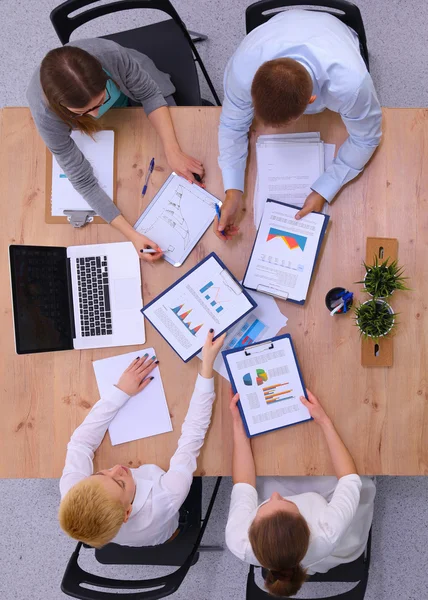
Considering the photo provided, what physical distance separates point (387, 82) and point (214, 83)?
29.6 inches

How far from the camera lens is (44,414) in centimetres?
140

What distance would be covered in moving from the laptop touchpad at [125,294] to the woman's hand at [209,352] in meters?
0.26

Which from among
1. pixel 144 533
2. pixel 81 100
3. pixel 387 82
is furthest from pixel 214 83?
pixel 144 533

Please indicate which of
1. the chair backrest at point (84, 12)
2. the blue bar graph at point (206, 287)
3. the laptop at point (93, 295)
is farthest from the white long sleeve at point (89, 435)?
the chair backrest at point (84, 12)

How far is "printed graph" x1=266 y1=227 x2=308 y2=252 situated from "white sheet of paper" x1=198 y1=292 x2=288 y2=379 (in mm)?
166

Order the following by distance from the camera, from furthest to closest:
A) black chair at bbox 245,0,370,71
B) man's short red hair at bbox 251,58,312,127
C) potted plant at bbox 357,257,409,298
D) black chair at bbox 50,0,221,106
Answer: black chair at bbox 50,0,221,106 → black chair at bbox 245,0,370,71 → potted plant at bbox 357,257,409,298 → man's short red hair at bbox 251,58,312,127

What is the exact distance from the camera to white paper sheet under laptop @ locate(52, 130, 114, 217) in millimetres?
1419

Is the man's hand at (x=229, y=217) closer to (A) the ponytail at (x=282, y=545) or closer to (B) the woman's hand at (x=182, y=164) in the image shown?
(B) the woman's hand at (x=182, y=164)

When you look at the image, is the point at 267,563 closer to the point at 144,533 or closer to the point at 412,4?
the point at 144,533

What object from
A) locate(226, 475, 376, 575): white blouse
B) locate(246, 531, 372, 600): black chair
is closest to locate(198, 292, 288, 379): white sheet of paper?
locate(226, 475, 376, 575): white blouse

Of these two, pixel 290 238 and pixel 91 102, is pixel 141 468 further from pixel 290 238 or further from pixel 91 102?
pixel 91 102

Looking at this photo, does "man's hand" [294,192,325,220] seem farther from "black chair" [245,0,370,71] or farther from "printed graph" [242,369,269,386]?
"black chair" [245,0,370,71]

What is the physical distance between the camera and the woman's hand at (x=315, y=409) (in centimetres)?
131

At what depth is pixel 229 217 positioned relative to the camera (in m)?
1.36
